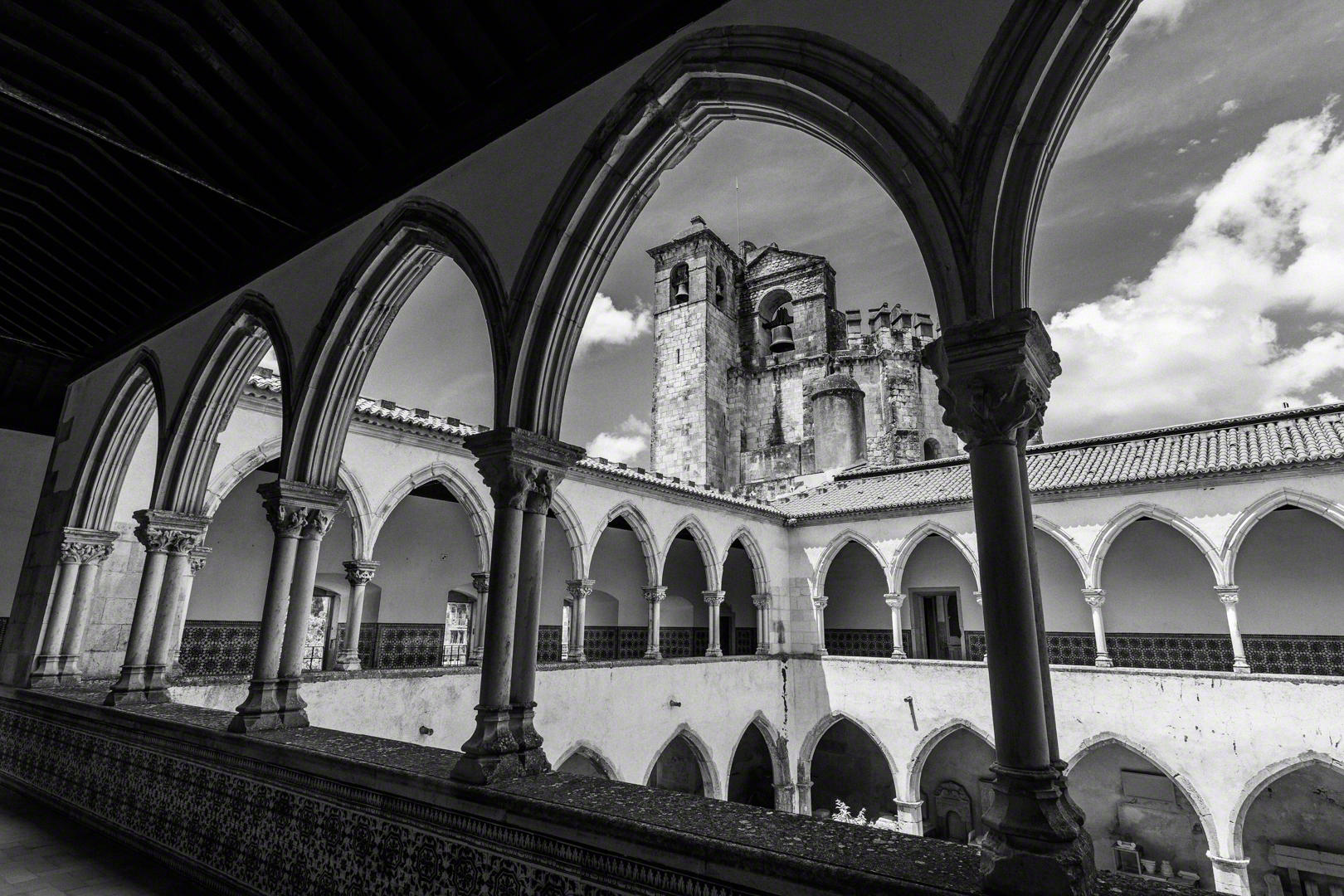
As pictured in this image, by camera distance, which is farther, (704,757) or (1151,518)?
(704,757)

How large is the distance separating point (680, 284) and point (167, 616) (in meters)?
23.4

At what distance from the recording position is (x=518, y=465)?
147 inches

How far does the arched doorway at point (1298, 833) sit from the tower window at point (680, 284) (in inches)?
837

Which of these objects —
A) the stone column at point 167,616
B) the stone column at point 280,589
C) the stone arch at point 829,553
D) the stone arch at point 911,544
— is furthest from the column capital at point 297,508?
the stone arch at point 829,553

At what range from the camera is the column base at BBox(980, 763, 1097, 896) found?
74.5 inches

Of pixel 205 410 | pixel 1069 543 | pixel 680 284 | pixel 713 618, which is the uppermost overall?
pixel 680 284

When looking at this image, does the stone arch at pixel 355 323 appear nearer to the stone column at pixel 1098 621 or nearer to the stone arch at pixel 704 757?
the stone arch at pixel 704 757

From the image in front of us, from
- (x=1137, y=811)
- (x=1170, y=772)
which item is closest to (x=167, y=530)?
(x=1170, y=772)

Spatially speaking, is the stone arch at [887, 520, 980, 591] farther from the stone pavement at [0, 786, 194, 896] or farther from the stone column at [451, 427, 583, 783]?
the stone pavement at [0, 786, 194, 896]

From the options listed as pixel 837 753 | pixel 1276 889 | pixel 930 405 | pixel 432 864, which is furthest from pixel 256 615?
pixel 930 405

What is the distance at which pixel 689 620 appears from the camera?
55.6 ft

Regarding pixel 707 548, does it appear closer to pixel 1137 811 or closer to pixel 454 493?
pixel 454 493

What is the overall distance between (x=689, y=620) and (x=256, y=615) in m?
9.33

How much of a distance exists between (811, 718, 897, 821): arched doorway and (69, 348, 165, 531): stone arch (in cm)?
1352
